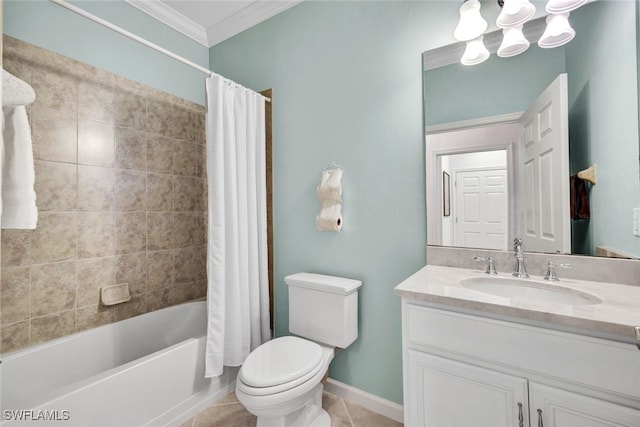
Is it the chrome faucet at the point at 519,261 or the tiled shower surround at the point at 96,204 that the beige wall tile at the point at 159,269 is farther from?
the chrome faucet at the point at 519,261

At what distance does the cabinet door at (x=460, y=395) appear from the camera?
985mm

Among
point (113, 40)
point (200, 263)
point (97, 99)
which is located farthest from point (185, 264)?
point (113, 40)

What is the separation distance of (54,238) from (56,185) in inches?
11.7

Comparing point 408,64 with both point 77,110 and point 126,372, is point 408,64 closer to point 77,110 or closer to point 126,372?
point 77,110

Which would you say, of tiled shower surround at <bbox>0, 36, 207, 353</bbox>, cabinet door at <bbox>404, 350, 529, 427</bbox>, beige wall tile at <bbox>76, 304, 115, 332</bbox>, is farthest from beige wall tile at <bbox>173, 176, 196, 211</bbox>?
cabinet door at <bbox>404, 350, 529, 427</bbox>

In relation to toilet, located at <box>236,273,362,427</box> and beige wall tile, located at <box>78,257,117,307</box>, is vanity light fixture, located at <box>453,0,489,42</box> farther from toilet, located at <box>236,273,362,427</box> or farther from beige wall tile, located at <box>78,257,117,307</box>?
beige wall tile, located at <box>78,257,117,307</box>

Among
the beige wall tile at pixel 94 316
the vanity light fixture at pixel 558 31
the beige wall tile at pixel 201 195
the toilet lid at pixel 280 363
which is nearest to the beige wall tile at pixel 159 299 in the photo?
the beige wall tile at pixel 94 316

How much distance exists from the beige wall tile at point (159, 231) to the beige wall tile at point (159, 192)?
52mm

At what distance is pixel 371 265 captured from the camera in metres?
1.76

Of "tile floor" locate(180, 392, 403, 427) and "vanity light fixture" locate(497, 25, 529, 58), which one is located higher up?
"vanity light fixture" locate(497, 25, 529, 58)

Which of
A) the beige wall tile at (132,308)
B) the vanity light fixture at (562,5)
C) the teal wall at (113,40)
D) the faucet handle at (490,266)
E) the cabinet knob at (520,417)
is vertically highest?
the teal wall at (113,40)

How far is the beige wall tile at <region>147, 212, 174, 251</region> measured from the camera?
6.88 feet

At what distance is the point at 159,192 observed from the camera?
2148 mm

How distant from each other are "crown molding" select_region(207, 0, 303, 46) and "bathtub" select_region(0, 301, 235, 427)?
222 cm
